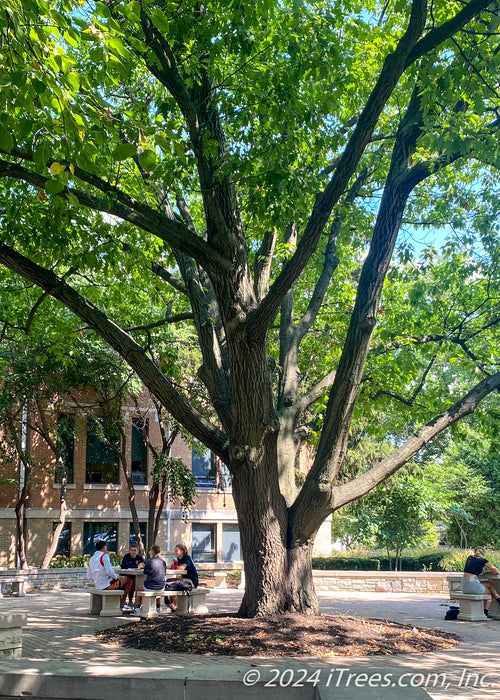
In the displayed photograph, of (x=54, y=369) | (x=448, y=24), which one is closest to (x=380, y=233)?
(x=448, y=24)

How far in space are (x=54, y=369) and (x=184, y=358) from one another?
470 centimetres

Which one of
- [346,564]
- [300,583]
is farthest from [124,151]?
[346,564]

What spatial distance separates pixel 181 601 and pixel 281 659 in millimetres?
5172

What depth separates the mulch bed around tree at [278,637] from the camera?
28.9 ft

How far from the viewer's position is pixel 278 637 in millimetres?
9078

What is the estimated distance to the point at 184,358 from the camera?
24.2m

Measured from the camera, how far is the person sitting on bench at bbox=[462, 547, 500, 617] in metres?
13.7

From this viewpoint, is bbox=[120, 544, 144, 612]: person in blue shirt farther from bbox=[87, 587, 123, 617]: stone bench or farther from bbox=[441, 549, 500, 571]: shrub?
bbox=[441, 549, 500, 571]: shrub

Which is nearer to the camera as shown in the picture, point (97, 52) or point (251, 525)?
point (97, 52)

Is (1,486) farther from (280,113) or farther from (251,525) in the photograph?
(280,113)

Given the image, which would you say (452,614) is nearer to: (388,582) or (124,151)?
(388,582)

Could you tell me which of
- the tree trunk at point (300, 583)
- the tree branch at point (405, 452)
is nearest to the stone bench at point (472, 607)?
the tree branch at point (405, 452)

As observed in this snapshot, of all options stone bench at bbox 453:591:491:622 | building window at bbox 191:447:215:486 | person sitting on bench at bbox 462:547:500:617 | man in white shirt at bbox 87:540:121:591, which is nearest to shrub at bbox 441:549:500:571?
person sitting on bench at bbox 462:547:500:617

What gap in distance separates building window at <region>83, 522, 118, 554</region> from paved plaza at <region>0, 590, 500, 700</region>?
740 centimetres
